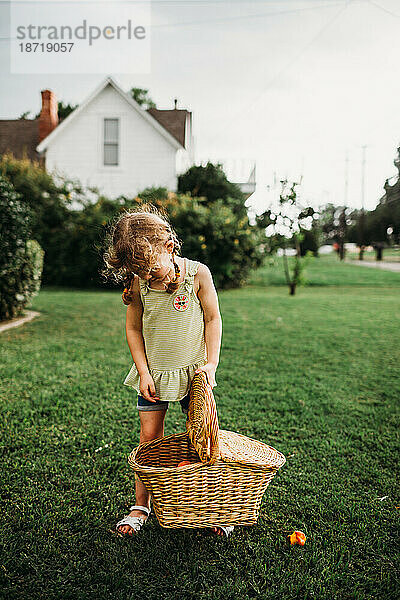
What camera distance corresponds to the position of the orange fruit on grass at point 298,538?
7.20 ft

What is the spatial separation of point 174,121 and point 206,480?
19125 millimetres

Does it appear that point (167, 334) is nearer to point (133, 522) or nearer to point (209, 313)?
point (209, 313)

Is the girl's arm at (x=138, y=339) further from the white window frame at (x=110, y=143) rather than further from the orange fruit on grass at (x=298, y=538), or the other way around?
the white window frame at (x=110, y=143)

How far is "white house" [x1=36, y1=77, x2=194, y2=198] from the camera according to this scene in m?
17.5

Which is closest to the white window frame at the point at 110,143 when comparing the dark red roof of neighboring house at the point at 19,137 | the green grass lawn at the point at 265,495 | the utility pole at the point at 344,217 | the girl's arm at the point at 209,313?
the dark red roof of neighboring house at the point at 19,137

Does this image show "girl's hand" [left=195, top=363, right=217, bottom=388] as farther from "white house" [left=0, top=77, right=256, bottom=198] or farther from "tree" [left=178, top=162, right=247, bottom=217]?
"tree" [left=178, top=162, right=247, bottom=217]

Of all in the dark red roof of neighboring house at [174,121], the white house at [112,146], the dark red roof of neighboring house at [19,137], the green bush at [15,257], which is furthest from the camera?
the dark red roof of neighboring house at [174,121]

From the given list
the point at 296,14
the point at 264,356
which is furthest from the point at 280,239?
the point at 264,356

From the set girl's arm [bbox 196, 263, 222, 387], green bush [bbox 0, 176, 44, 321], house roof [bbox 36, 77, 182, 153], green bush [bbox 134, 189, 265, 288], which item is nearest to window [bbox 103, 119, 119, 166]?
house roof [bbox 36, 77, 182, 153]

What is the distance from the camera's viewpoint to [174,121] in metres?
19.7

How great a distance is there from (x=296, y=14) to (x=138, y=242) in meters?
9.41

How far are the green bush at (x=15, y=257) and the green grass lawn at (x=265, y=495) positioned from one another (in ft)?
3.32

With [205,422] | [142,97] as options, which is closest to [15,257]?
[205,422]

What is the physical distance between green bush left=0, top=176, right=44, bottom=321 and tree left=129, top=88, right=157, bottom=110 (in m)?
20.7
